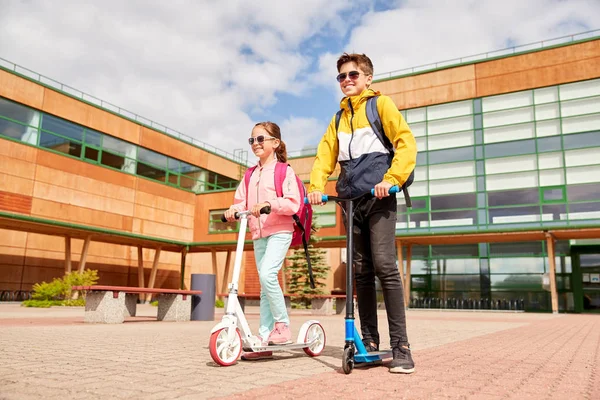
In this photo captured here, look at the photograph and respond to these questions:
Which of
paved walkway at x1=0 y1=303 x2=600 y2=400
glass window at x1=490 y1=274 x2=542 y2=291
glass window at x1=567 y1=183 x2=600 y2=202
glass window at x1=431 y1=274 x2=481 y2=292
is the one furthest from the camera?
glass window at x1=431 y1=274 x2=481 y2=292

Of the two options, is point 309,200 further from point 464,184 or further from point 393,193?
point 464,184

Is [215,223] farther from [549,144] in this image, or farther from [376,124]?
[376,124]

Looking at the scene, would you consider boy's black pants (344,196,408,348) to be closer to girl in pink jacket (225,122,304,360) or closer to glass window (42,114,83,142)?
girl in pink jacket (225,122,304,360)

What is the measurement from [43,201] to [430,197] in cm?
1926

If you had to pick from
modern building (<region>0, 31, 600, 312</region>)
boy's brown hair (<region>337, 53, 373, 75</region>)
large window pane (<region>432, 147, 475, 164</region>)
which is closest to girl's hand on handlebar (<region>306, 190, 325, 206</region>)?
boy's brown hair (<region>337, 53, 373, 75</region>)

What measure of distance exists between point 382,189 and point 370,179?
307 millimetres

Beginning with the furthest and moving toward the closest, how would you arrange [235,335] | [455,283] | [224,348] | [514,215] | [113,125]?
[113,125], [455,283], [514,215], [235,335], [224,348]

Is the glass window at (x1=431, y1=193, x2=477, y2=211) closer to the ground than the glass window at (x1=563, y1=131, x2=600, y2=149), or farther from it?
closer to the ground

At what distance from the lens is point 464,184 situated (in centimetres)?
2634

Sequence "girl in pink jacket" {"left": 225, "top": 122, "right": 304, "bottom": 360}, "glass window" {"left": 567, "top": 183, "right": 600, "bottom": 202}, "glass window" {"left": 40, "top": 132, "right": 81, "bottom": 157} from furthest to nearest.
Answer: "glass window" {"left": 40, "top": 132, "right": 81, "bottom": 157} → "glass window" {"left": 567, "top": 183, "right": 600, "bottom": 202} → "girl in pink jacket" {"left": 225, "top": 122, "right": 304, "bottom": 360}

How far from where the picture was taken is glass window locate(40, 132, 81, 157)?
2432cm

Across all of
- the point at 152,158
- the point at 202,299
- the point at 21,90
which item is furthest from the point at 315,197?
the point at 152,158

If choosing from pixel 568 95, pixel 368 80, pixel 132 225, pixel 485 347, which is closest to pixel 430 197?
pixel 568 95

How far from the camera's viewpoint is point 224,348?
387cm
